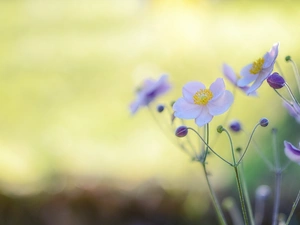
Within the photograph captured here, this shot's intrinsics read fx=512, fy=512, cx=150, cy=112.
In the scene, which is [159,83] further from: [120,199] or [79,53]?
[79,53]

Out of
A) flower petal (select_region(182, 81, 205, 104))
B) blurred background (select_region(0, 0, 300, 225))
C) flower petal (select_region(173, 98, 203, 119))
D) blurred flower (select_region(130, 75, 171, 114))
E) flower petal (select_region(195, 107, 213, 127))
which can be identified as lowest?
flower petal (select_region(195, 107, 213, 127))

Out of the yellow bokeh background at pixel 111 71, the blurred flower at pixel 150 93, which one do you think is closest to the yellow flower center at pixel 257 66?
the blurred flower at pixel 150 93

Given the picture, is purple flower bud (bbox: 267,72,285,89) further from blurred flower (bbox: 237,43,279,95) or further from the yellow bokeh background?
the yellow bokeh background

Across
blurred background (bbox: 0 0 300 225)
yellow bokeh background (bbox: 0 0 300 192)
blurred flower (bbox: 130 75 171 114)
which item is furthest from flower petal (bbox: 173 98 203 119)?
yellow bokeh background (bbox: 0 0 300 192)

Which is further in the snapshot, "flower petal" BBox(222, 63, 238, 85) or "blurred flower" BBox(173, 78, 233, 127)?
"flower petal" BBox(222, 63, 238, 85)

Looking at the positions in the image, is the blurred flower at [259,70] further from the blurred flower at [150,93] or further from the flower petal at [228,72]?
the blurred flower at [150,93]

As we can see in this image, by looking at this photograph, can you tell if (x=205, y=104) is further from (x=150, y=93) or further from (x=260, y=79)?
(x=150, y=93)

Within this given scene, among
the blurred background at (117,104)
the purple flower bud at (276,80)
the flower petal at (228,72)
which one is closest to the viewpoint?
the purple flower bud at (276,80)
